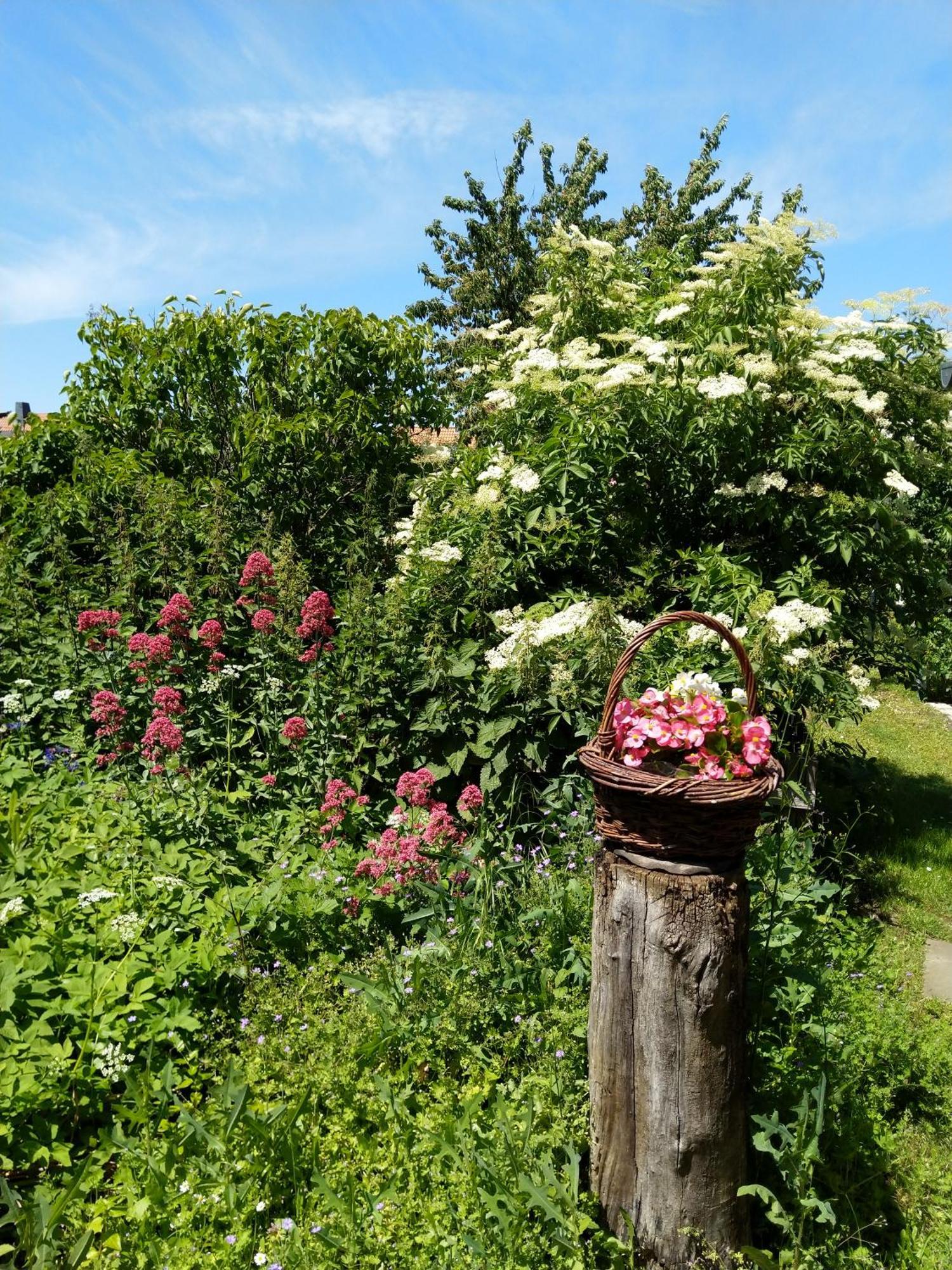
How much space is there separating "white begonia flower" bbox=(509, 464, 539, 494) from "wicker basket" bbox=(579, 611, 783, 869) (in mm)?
2172

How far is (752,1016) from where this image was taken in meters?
2.49

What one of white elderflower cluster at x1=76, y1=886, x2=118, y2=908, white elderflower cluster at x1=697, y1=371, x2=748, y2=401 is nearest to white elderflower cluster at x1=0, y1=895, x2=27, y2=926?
white elderflower cluster at x1=76, y1=886, x2=118, y2=908

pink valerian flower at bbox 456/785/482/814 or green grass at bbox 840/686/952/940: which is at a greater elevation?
pink valerian flower at bbox 456/785/482/814

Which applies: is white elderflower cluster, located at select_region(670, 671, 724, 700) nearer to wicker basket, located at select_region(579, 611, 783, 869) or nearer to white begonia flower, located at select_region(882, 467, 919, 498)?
wicker basket, located at select_region(579, 611, 783, 869)

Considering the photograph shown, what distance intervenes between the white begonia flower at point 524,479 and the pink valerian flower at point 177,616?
1.69 m

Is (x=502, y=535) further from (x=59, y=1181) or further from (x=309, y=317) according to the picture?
(x=59, y=1181)

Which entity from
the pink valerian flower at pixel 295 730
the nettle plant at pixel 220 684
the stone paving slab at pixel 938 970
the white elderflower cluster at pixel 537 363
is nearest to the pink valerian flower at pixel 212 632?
the nettle plant at pixel 220 684

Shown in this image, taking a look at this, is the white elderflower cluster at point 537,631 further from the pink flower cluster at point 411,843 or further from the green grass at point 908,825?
the green grass at point 908,825

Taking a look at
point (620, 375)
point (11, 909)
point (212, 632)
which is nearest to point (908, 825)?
point (620, 375)

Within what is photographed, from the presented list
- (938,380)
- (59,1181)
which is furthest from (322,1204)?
(938,380)

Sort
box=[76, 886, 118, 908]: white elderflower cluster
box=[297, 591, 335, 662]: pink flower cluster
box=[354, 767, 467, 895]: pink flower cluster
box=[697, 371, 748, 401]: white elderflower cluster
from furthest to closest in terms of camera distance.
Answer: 1. box=[297, 591, 335, 662]: pink flower cluster
2. box=[697, 371, 748, 401]: white elderflower cluster
3. box=[354, 767, 467, 895]: pink flower cluster
4. box=[76, 886, 118, 908]: white elderflower cluster

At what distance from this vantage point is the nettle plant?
3967 mm

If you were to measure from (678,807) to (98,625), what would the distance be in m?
3.38

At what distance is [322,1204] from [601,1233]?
66 cm
